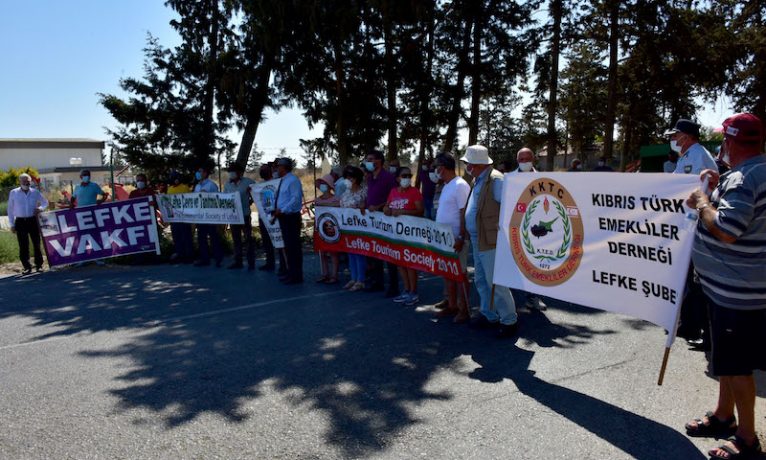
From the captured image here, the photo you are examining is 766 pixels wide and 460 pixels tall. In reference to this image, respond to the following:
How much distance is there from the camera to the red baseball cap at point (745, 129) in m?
3.22

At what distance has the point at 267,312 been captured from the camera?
282 inches

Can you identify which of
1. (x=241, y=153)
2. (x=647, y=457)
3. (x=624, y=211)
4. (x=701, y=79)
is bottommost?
(x=647, y=457)

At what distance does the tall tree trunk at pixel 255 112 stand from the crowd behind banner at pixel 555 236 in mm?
6819

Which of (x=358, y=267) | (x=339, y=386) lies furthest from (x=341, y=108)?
(x=339, y=386)

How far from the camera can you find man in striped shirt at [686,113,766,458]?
3139 mm

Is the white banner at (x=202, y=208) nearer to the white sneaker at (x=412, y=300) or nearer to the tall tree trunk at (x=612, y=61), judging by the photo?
the white sneaker at (x=412, y=300)

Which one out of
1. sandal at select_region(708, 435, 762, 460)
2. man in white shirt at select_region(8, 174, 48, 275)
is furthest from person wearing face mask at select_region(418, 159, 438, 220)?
sandal at select_region(708, 435, 762, 460)

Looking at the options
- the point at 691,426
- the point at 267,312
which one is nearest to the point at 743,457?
the point at 691,426

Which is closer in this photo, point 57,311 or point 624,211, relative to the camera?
point 624,211

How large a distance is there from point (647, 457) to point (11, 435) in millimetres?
4296

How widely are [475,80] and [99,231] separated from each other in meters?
12.8

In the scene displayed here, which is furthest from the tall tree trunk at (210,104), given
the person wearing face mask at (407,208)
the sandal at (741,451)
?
the sandal at (741,451)

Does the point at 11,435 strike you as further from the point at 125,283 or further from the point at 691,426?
the point at 125,283

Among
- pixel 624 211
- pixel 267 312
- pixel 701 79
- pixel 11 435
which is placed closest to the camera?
pixel 11 435
